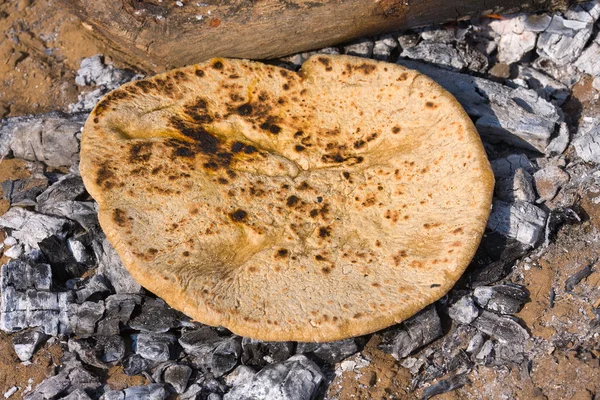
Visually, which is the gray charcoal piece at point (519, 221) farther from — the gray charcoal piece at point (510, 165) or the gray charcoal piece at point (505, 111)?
the gray charcoal piece at point (505, 111)

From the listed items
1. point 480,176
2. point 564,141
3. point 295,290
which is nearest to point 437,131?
point 480,176

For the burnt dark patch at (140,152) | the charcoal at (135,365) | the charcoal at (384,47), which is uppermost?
the charcoal at (384,47)

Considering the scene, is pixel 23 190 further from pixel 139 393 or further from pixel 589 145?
pixel 589 145

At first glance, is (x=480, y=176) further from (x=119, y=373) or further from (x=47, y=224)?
(x=47, y=224)

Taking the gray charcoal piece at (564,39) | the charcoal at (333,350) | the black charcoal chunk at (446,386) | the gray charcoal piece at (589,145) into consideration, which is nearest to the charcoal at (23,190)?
the charcoal at (333,350)

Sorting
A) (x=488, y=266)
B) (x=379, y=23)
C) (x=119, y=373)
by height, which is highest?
(x=379, y=23)

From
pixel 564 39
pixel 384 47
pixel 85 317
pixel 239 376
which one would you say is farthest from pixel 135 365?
pixel 564 39
